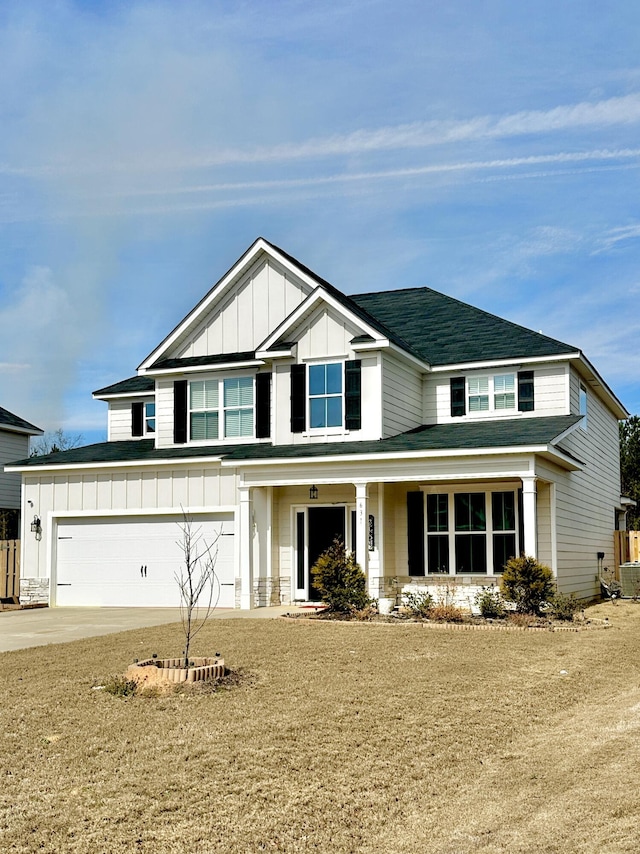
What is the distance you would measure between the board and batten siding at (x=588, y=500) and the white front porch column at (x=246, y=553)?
6682 mm

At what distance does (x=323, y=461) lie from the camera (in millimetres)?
19125

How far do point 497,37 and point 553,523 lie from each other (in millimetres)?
9546

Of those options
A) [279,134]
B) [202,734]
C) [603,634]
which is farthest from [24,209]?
[202,734]

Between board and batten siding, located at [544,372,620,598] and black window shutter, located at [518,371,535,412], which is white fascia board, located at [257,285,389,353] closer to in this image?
black window shutter, located at [518,371,535,412]

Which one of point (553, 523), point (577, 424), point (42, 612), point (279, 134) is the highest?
point (279, 134)

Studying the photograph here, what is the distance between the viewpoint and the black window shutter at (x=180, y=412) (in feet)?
75.3

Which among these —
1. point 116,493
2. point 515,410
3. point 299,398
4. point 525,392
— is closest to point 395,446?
point 299,398

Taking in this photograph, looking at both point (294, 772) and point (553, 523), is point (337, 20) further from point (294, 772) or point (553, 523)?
point (294, 772)

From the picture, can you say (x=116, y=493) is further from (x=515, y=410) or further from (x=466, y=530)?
(x=515, y=410)

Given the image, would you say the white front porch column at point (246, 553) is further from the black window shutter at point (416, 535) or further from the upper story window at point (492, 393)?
the upper story window at point (492, 393)

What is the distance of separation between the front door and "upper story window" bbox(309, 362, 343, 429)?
2.04m

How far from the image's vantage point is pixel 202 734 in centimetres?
806

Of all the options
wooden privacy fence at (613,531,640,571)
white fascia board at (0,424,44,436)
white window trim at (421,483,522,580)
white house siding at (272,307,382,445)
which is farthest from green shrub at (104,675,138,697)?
white fascia board at (0,424,44,436)

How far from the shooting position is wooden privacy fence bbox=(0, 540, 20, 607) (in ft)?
75.5
